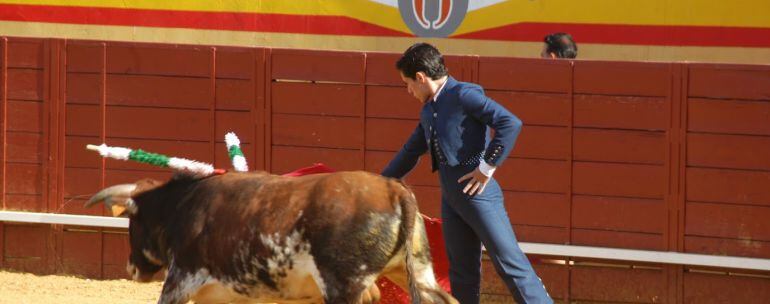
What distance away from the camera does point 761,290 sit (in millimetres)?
7645

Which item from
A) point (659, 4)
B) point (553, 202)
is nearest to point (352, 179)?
point (553, 202)

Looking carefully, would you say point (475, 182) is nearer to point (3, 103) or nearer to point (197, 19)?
point (3, 103)

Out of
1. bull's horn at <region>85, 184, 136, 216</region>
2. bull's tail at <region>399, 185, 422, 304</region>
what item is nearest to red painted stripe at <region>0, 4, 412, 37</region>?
bull's horn at <region>85, 184, 136, 216</region>

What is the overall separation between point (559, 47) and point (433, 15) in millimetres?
1588

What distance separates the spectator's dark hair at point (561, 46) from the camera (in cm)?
852

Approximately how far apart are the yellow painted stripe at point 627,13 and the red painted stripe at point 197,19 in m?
0.65

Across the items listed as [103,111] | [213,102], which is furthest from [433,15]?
[103,111]

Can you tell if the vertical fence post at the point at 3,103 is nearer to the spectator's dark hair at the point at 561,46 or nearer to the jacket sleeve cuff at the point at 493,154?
the spectator's dark hair at the point at 561,46

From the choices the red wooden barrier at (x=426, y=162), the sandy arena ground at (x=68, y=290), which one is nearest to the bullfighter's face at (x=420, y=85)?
the red wooden barrier at (x=426, y=162)

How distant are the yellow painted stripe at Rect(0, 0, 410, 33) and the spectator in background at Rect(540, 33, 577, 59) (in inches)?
64.8

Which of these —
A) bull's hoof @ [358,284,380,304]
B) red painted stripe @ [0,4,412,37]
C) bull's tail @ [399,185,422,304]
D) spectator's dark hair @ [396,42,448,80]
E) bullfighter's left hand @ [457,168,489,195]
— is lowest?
bull's hoof @ [358,284,380,304]

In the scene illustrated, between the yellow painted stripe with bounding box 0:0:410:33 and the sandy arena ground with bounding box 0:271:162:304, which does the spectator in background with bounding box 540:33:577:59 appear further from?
the sandy arena ground with bounding box 0:271:162:304

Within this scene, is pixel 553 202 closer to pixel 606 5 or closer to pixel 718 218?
pixel 718 218

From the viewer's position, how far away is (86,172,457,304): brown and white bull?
5.53 metres
